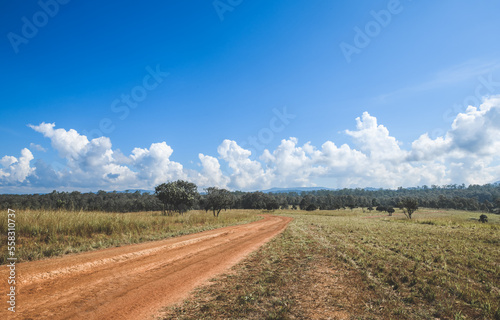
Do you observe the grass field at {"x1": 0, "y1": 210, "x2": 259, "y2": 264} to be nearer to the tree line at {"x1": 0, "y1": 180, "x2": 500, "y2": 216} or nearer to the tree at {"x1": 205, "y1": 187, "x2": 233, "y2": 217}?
the tree line at {"x1": 0, "y1": 180, "x2": 500, "y2": 216}

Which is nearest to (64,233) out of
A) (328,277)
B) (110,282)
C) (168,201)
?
(110,282)

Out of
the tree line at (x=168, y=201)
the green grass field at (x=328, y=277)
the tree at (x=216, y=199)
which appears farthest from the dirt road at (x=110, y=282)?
the tree at (x=216, y=199)

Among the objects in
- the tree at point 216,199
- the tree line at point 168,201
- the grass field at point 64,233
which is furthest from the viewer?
the tree at point 216,199

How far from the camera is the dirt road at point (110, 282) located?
5.82 metres

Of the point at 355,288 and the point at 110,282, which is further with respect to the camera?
the point at 110,282

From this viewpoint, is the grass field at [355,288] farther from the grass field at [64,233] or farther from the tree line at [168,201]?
the tree line at [168,201]

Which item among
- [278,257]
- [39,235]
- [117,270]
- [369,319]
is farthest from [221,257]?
[39,235]

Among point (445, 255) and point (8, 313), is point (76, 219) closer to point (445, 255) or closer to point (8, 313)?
point (8, 313)

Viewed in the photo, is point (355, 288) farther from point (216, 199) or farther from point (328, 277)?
point (216, 199)

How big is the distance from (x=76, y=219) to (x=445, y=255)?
21579mm

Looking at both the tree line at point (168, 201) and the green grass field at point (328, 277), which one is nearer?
the green grass field at point (328, 277)

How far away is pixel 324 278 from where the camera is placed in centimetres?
864

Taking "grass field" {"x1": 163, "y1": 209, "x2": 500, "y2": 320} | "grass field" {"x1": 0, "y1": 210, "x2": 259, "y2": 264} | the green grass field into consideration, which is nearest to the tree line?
"grass field" {"x1": 0, "y1": 210, "x2": 259, "y2": 264}

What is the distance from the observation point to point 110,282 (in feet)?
25.3
